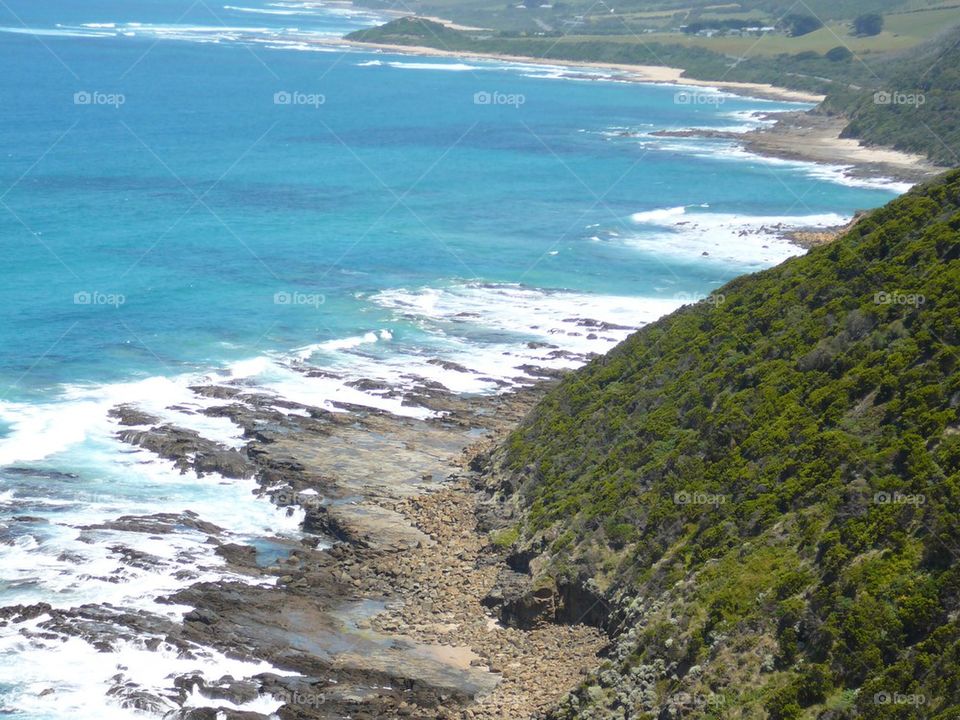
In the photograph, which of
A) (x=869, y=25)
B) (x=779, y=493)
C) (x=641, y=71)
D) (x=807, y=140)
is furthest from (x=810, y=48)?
(x=779, y=493)

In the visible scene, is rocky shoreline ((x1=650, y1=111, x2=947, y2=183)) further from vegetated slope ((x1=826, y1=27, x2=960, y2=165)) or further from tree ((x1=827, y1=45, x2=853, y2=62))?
tree ((x1=827, y1=45, x2=853, y2=62))

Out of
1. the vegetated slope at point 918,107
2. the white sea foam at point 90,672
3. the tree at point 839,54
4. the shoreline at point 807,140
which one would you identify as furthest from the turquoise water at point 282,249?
the tree at point 839,54

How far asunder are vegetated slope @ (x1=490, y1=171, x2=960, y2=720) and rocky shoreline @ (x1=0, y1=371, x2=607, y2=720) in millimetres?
1283

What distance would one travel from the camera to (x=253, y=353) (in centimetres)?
5000

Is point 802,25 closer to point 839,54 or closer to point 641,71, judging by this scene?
point 839,54

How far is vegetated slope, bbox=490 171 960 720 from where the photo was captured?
20609 mm

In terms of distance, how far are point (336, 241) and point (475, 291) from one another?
1236 centimetres

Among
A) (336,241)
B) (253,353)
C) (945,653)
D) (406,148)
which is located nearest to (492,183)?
(406,148)

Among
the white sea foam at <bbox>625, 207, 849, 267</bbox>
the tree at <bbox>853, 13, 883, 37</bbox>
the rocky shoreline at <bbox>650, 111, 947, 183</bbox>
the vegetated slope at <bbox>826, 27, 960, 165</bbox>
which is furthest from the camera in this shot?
the tree at <bbox>853, 13, 883, 37</bbox>

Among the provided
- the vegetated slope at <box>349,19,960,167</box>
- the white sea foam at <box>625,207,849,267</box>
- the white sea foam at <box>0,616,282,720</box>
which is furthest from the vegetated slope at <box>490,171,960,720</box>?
the vegetated slope at <box>349,19,960,167</box>

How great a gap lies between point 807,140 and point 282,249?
54.7 m

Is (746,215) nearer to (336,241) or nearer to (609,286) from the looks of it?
(609,286)

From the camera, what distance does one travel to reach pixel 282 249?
67750 millimetres

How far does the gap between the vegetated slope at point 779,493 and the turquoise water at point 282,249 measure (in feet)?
26.6
